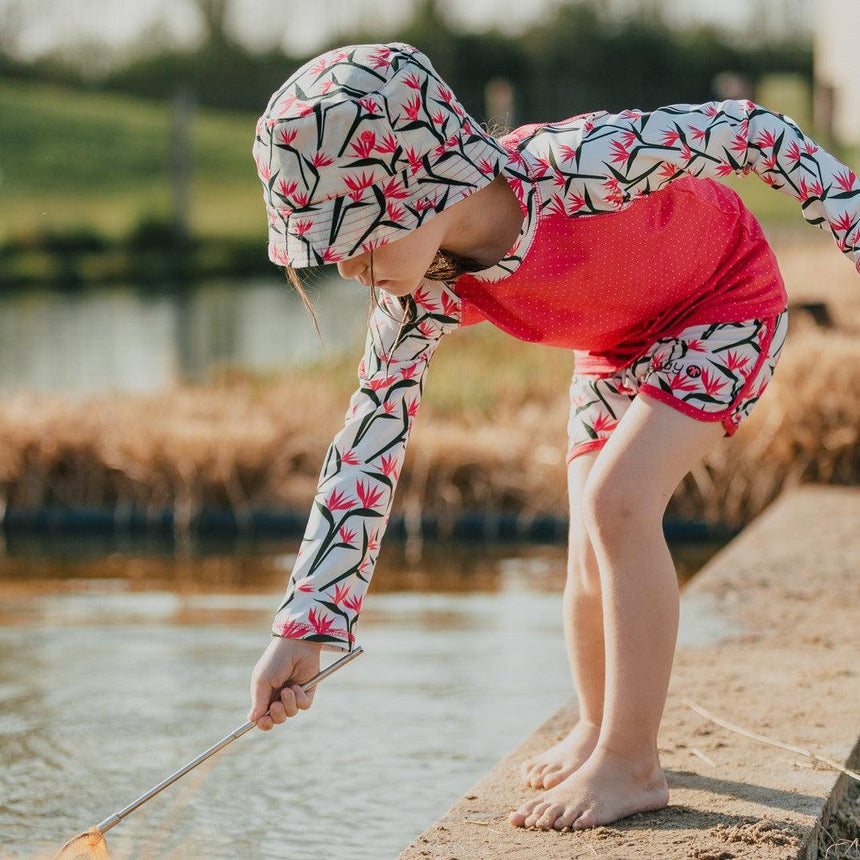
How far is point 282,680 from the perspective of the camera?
77.2 inches

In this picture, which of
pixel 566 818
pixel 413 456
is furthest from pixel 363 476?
pixel 413 456

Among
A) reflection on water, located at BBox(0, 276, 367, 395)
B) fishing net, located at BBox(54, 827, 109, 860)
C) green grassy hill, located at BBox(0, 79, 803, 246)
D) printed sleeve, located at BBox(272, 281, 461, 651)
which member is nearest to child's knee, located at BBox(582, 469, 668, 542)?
printed sleeve, located at BBox(272, 281, 461, 651)

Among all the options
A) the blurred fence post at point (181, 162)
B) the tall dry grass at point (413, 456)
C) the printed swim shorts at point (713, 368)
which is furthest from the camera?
the blurred fence post at point (181, 162)

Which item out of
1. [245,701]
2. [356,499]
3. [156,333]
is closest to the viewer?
[356,499]

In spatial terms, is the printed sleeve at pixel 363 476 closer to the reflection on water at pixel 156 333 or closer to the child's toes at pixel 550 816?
the child's toes at pixel 550 816

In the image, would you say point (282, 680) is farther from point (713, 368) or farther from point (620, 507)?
point (713, 368)

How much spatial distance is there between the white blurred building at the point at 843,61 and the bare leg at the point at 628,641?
2043cm

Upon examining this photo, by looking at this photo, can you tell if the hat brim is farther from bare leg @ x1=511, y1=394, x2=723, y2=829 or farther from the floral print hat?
bare leg @ x1=511, y1=394, x2=723, y2=829

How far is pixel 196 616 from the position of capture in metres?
3.68

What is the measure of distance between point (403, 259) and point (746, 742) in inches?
36.6

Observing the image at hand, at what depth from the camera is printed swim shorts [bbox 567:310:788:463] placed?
2059mm

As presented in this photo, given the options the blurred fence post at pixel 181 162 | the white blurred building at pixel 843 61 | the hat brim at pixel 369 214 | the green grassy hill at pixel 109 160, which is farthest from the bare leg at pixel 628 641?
the white blurred building at pixel 843 61

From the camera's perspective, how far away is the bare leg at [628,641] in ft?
6.48

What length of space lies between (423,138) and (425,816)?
106cm
